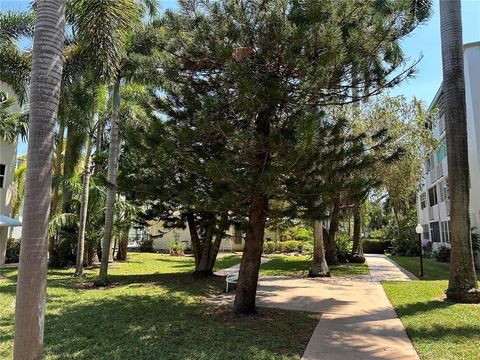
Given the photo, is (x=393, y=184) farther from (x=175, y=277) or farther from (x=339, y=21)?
(x=339, y=21)

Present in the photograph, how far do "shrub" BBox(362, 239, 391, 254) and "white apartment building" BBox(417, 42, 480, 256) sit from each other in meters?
3.88

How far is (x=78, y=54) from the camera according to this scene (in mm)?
14281

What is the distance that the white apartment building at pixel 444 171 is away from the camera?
797 inches

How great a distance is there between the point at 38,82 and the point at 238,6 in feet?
15.5

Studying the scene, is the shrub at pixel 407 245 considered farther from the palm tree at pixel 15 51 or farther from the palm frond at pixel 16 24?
the palm frond at pixel 16 24

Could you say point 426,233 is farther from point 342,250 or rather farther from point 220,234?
point 220,234

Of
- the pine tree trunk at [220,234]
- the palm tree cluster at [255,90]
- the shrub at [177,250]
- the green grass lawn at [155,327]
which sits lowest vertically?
the green grass lawn at [155,327]

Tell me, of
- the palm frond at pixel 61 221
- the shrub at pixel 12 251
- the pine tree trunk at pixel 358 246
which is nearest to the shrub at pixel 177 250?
the shrub at pixel 12 251

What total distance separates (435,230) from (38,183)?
30.8m

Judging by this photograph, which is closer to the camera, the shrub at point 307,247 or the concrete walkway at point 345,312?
the concrete walkway at point 345,312

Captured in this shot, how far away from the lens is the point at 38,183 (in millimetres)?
4363

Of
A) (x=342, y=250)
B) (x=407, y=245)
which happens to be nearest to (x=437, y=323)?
(x=342, y=250)

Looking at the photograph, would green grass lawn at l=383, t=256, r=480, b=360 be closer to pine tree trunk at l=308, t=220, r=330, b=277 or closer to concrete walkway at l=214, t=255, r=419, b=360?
concrete walkway at l=214, t=255, r=419, b=360

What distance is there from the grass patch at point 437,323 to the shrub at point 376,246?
2622 centimetres
